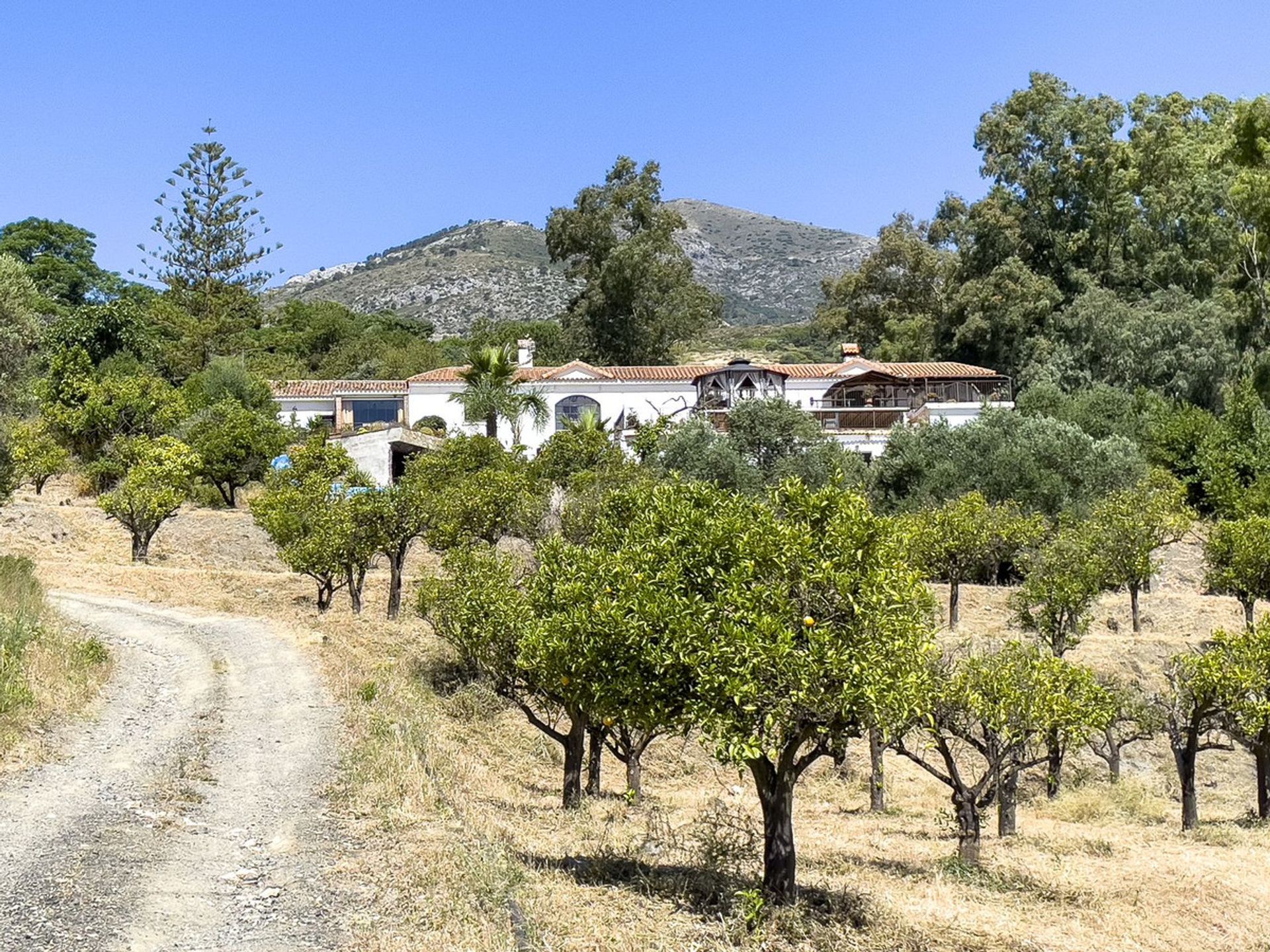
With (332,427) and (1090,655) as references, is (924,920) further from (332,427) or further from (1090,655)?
(332,427)

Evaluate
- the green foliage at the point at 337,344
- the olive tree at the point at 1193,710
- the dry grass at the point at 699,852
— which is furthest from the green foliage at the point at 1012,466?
the green foliage at the point at 337,344

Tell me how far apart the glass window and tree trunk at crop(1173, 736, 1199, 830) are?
48560 mm

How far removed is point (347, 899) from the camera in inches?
454

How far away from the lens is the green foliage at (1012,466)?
47188 mm

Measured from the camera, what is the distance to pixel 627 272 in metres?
73.2

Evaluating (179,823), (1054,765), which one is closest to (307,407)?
(1054,765)

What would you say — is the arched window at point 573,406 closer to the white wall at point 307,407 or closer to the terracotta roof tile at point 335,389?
the terracotta roof tile at point 335,389

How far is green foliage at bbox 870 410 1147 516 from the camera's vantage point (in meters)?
47.2

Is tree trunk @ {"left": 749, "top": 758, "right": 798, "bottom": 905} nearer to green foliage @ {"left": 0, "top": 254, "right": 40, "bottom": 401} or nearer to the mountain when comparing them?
green foliage @ {"left": 0, "top": 254, "right": 40, "bottom": 401}

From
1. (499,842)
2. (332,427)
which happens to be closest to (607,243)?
(332,427)

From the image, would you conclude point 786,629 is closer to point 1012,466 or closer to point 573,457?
point 573,457

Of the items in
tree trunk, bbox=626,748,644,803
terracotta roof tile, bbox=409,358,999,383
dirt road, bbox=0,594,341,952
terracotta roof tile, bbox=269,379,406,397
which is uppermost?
terracotta roof tile, bbox=409,358,999,383

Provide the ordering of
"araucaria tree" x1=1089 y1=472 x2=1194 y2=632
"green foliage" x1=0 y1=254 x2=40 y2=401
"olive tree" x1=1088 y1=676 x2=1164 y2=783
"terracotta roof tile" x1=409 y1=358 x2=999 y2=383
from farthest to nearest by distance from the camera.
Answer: "terracotta roof tile" x1=409 y1=358 x2=999 y2=383
"green foliage" x1=0 y1=254 x2=40 y2=401
"araucaria tree" x1=1089 y1=472 x2=1194 y2=632
"olive tree" x1=1088 y1=676 x2=1164 y2=783

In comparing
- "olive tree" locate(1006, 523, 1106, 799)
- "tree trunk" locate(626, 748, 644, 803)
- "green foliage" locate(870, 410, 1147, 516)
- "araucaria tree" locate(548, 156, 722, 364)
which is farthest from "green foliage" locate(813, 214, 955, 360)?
"tree trunk" locate(626, 748, 644, 803)
